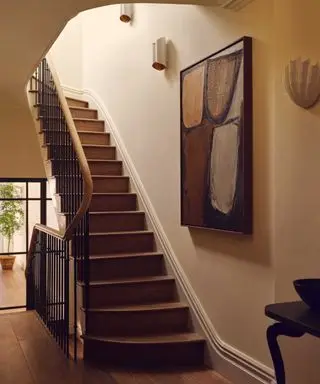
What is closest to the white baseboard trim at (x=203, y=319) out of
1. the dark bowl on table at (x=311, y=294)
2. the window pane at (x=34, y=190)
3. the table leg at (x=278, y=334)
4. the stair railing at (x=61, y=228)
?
the stair railing at (x=61, y=228)

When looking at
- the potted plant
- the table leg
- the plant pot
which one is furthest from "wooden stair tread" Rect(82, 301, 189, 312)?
the plant pot

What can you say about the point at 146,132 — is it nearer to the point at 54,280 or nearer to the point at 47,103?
the point at 47,103

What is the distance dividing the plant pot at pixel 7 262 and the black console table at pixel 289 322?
5980mm

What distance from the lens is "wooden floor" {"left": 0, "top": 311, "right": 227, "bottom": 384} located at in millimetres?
3193

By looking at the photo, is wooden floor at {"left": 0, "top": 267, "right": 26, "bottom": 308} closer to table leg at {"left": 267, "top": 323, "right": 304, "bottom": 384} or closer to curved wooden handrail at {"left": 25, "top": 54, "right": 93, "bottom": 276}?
curved wooden handrail at {"left": 25, "top": 54, "right": 93, "bottom": 276}

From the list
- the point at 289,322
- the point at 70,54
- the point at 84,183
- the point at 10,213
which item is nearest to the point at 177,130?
the point at 84,183

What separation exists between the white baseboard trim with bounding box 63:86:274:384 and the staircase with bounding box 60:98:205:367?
105mm

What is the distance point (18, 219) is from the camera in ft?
23.3

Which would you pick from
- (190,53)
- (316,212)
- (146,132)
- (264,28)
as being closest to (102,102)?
(146,132)

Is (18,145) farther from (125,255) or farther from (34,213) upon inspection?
(125,255)

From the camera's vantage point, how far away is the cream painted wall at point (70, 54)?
7.06m

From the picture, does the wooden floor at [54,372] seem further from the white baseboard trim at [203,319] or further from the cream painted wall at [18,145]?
the cream painted wall at [18,145]

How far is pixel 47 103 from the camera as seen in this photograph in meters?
5.16

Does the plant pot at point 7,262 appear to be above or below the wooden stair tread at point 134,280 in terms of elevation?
below
